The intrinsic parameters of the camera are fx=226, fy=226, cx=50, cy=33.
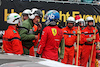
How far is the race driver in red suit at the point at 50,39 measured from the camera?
5.49 metres

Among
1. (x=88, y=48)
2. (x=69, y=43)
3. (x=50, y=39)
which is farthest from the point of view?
(x=88, y=48)

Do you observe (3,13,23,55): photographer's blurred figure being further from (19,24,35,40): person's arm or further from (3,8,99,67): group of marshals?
(19,24,35,40): person's arm

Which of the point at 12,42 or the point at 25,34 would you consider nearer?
the point at 12,42

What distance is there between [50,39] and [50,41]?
5 cm

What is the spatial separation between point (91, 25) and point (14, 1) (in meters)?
3.25

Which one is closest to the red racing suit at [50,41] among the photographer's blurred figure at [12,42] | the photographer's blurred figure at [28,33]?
the photographer's blurred figure at [28,33]

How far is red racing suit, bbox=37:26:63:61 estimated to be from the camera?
5.48m

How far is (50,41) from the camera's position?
5.50m

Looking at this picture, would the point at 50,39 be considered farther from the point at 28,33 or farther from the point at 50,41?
the point at 28,33

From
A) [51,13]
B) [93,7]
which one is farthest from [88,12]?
[51,13]

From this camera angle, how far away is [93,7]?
1051 centimetres

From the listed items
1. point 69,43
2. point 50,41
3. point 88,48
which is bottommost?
point 88,48

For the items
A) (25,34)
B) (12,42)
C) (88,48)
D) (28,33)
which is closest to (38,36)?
(28,33)

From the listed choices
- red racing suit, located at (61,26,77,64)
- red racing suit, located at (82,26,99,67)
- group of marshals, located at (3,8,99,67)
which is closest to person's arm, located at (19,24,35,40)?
group of marshals, located at (3,8,99,67)
